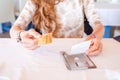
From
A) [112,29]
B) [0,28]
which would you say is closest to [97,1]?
[112,29]

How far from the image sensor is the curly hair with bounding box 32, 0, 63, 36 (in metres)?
1.31

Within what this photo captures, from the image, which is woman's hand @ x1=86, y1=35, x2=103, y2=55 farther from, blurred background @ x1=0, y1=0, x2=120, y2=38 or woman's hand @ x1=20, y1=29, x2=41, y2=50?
blurred background @ x1=0, y1=0, x2=120, y2=38

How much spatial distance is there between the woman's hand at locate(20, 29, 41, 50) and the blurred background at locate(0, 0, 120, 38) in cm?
135

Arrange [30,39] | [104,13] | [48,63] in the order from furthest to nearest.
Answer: [104,13] → [30,39] → [48,63]

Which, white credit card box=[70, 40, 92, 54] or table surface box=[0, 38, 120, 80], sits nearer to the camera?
table surface box=[0, 38, 120, 80]

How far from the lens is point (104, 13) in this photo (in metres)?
2.21

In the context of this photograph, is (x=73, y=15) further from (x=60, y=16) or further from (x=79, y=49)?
(x=79, y=49)

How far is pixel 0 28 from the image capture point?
338cm

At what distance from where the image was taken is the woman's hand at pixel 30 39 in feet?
3.14

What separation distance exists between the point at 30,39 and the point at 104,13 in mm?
1402

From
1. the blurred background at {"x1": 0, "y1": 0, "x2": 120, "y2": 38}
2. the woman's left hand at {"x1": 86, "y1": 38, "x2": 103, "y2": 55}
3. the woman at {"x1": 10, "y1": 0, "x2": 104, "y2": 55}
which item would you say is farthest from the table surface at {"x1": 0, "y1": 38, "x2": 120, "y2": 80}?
the blurred background at {"x1": 0, "y1": 0, "x2": 120, "y2": 38}

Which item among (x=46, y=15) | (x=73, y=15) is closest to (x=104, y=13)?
(x=73, y=15)

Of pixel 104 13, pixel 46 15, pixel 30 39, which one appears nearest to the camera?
pixel 30 39

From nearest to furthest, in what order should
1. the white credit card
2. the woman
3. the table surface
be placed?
the table surface → the white credit card → the woman
